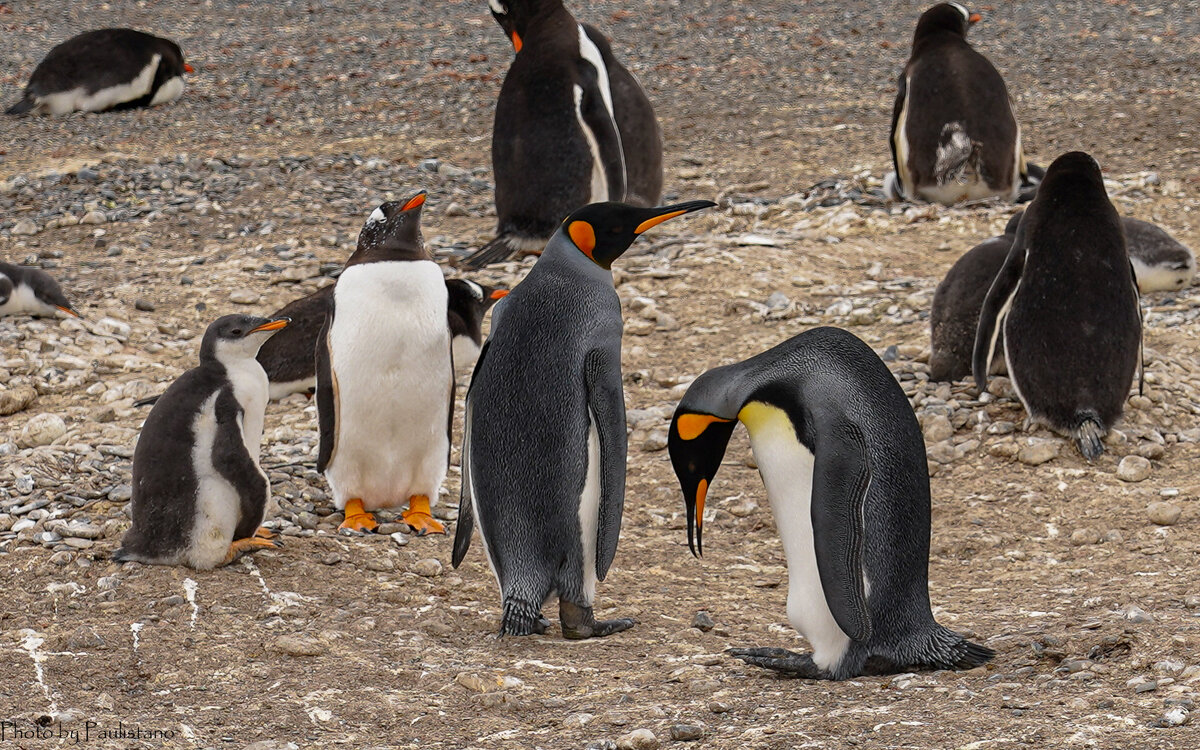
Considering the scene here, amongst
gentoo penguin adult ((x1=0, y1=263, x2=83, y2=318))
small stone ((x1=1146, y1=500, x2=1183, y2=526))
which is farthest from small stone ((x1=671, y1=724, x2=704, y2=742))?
gentoo penguin adult ((x1=0, y1=263, x2=83, y2=318))

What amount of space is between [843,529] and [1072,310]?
2.93 metres

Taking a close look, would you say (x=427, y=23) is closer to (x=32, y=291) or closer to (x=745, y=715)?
(x=32, y=291)

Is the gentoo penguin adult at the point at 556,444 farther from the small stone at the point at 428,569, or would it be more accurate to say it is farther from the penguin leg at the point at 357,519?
the penguin leg at the point at 357,519

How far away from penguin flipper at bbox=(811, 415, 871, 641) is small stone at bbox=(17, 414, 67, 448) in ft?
13.2

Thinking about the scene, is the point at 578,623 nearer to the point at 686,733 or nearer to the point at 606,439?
the point at 606,439

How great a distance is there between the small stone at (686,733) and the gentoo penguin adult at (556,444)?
972 millimetres

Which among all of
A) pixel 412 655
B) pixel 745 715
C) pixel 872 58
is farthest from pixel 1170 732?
pixel 872 58

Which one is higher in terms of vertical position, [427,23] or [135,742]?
[427,23]

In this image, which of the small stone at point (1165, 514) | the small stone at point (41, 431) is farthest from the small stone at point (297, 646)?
the small stone at point (1165, 514)

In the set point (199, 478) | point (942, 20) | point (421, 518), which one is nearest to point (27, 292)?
point (421, 518)

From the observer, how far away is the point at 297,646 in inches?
161

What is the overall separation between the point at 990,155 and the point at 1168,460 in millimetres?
4012

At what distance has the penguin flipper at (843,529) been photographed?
3.46m

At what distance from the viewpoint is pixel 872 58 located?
1591 centimetres
